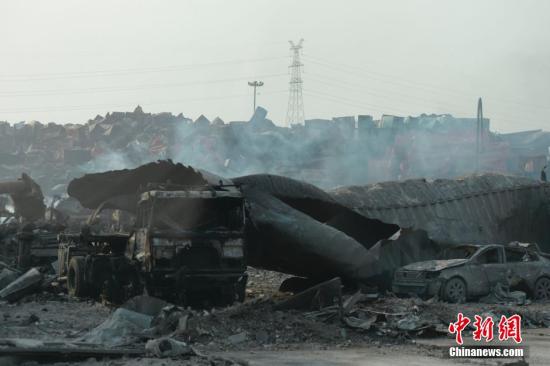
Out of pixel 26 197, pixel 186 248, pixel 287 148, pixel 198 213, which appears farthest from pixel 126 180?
pixel 287 148

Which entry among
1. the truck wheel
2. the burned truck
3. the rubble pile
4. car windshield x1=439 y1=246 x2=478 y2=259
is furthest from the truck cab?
the rubble pile

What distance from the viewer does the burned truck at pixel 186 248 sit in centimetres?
1584

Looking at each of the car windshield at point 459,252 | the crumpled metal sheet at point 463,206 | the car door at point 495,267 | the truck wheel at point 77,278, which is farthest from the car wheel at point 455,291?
the truck wheel at point 77,278

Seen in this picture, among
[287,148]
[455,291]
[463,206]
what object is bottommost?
[455,291]

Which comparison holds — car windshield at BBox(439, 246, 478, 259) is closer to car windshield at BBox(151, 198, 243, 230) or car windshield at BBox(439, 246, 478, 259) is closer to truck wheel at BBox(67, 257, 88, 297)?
car windshield at BBox(151, 198, 243, 230)

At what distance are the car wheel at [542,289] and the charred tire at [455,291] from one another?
2.22 meters

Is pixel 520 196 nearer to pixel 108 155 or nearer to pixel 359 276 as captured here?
pixel 359 276

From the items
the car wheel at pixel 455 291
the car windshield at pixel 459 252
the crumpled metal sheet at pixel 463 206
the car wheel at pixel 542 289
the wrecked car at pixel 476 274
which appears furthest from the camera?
the crumpled metal sheet at pixel 463 206

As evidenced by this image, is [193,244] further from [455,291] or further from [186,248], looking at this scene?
[455,291]

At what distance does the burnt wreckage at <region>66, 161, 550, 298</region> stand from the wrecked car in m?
1.43

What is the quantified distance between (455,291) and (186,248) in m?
6.43

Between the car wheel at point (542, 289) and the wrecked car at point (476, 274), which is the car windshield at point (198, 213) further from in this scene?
the car wheel at point (542, 289)

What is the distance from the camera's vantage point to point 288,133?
6688 cm

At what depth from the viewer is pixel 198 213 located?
16547mm
